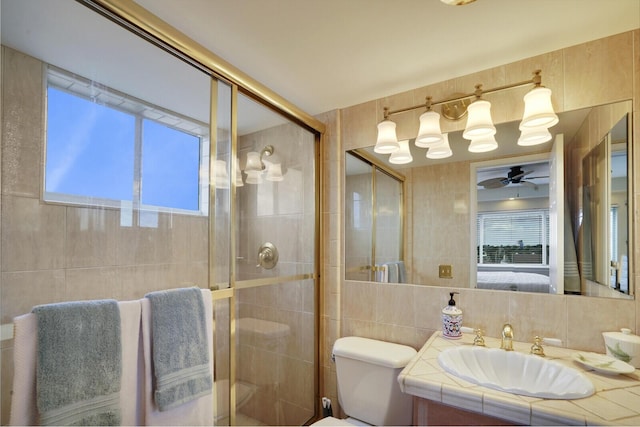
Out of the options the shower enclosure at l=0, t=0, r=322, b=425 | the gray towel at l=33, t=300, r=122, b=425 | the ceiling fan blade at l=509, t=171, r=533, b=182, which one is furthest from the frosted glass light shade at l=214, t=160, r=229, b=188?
the ceiling fan blade at l=509, t=171, r=533, b=182

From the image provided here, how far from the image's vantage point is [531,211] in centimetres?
150

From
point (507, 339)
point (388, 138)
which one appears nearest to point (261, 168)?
point (388, 138)

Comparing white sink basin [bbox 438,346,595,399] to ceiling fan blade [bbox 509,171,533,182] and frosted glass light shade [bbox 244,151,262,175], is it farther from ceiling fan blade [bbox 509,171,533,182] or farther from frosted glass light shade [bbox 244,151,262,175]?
frosted glass light shade [bbox 244,151,262,175]

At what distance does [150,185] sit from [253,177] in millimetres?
549

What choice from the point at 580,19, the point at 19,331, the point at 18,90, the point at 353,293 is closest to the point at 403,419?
the point at 353,293

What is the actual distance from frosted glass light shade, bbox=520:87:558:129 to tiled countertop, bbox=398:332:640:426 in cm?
102

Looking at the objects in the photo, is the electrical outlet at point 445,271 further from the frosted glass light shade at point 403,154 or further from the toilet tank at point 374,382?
the frosted glass light shade at point 403,154

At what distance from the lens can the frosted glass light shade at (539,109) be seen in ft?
4.38

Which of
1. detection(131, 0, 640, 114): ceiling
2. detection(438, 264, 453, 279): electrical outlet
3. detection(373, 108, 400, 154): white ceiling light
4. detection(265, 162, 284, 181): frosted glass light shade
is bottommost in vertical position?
detection(438, 264, 453, 279): electrical outlet

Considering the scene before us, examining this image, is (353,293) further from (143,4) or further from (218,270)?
(143,4)

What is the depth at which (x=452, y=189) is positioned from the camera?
1.70 m

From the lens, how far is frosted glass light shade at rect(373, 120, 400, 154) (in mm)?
1704

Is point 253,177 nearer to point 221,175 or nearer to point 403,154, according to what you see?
point 221,175

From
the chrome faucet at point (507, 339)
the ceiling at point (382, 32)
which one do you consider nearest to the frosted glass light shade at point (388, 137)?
the ceiling at point (382, 32)
